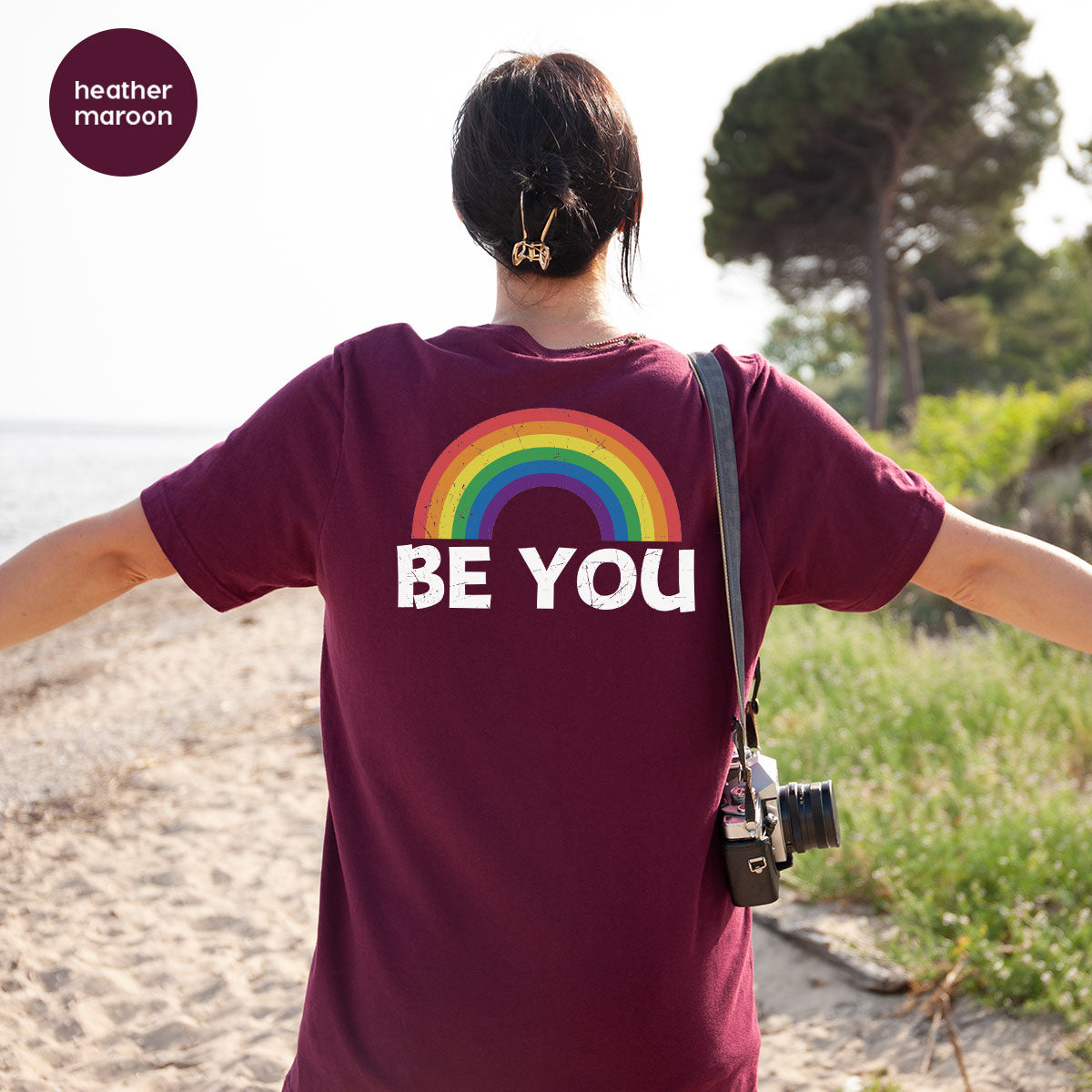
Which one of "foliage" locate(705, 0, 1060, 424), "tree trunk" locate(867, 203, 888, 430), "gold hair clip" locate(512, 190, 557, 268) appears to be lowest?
"gold hair clip" locate(512, 190, 557, 268)

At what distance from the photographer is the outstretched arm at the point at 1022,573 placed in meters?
1.24

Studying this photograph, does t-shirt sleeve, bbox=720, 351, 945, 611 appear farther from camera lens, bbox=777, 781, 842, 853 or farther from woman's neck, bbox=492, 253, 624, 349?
camera lens, bbox=777, 781, 842, 853

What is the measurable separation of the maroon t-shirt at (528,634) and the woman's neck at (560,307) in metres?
0.06

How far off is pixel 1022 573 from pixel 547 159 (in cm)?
75

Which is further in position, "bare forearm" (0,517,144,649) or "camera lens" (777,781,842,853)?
"camera lens" (777,781,842,853)

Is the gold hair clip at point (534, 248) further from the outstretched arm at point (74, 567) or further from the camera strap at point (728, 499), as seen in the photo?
the outstretched arm at point (74, 567)

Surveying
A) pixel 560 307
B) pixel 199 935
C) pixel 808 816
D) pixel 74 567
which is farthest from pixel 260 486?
pixel 199 935

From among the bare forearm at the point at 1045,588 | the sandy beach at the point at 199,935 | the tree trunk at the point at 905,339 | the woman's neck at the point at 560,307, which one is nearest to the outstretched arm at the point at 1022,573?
the bare forearm at the point at 1045,588

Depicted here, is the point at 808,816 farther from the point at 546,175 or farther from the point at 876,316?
the point at 876,316

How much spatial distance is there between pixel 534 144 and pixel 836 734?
180 inches

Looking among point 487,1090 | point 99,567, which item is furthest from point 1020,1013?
point 99,567

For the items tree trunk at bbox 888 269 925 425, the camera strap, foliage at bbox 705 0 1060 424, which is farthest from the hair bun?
tree trunk at bbox 888 269 925 425

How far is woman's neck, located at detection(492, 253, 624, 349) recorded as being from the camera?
1.25 metres

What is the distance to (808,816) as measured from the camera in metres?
1.45
